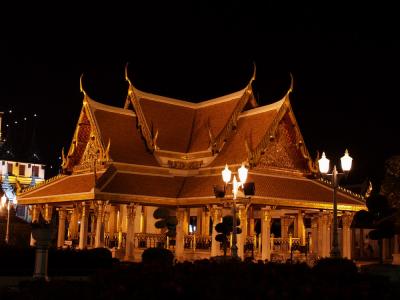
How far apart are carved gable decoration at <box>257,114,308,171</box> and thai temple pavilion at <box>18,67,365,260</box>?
0.05 m

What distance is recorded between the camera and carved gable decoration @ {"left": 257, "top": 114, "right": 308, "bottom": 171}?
29078mm

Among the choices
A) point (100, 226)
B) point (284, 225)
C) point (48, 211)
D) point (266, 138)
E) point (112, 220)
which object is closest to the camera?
point (100, 226)

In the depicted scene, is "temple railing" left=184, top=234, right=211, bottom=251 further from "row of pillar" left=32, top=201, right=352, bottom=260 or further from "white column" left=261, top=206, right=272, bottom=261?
"white column" left=261, top=206, right=272, bottom=261

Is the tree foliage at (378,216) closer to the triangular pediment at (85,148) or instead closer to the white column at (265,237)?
the white column at (265,237)

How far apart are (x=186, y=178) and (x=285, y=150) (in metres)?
5.05

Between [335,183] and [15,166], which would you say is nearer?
[335,183]

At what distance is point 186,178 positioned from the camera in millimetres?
31094

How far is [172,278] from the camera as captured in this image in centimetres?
818

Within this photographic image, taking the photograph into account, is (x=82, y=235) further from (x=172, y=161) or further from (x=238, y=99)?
(x=238, y=99)

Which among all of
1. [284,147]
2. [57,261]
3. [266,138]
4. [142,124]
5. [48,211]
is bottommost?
[57,261]

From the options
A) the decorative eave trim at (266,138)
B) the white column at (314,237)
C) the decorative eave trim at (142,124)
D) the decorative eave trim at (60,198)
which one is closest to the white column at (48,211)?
the decorative eave trim at (60,198)

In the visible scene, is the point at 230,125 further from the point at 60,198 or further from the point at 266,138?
the point at 60,198

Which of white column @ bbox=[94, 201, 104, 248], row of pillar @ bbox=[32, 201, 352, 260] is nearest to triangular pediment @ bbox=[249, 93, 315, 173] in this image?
row of pillar @ bbox=[32, 201, 352, 260]

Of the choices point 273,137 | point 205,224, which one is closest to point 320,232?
point 273,137
